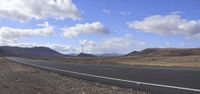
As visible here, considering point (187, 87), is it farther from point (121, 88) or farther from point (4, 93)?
point (4, 93)

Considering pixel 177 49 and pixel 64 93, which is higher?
pixel 177 49

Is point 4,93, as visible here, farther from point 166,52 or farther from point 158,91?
point 166,52

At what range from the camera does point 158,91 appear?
1586 cm

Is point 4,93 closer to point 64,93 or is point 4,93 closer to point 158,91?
point 64,93

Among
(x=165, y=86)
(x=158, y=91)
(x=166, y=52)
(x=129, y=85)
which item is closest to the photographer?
(x=158, y=91)

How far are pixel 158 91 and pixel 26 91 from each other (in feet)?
18.2

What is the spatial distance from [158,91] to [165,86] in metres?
1.48

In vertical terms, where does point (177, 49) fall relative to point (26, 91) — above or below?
above

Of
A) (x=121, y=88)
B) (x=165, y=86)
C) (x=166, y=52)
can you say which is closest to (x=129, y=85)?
(x=121, y=88)

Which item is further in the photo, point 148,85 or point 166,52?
point 166,52

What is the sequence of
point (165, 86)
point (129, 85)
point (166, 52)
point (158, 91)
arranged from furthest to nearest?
1. point (166, 52)
2. point (129, 85)
3. point (165, 86)
4. point (158, 91)

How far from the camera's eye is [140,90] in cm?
1680

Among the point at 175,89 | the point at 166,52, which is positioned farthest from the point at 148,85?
the point at 166,52

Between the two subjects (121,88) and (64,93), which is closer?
(64,93)
